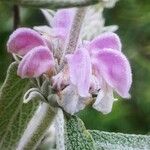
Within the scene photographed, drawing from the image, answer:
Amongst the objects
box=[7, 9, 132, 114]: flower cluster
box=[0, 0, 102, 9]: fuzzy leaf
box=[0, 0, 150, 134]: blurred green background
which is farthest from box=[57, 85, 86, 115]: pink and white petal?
box=[0, 0, 150, 134]: blurred green background

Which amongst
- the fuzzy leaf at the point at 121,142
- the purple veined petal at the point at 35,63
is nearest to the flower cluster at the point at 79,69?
the purple veined petal at the point at 35,63

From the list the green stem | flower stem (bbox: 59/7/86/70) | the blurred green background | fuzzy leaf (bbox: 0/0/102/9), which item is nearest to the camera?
fuzzy leaf (bbox: 0/0/102/9)

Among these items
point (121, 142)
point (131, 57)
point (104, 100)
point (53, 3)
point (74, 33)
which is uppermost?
point (53, 3)

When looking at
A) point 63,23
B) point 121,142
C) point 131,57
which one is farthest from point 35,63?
point 131,57

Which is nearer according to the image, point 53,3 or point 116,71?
point 53,3

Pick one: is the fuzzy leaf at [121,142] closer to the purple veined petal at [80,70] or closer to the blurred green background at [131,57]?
the purple veined petal at [80,70]

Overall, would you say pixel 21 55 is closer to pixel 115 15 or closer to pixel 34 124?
pixel 34 124

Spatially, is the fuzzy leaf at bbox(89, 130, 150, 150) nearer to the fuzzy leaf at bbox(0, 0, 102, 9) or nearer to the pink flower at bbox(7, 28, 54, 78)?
the pink flower at bbox(7, 28, 54, 78)

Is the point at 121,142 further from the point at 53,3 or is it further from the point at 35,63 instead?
the point at 53,3
